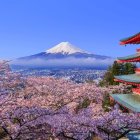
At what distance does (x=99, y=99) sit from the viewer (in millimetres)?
39531

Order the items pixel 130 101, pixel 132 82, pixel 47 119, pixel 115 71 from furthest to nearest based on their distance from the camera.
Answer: pixel 115 71 < pixel 132 82 < pixel 130 101 < pixel 47 119

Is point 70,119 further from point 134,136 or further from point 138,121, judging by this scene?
point 134,136

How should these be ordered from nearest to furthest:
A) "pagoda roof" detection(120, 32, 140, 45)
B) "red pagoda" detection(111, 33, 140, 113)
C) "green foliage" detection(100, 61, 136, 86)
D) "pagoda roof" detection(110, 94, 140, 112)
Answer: "pagoda roof" detection(110, 94, 140, 112), "red pagoda" detection(111, 33, 140, 113), "pagoda roof" detection(120, 32, 140, 45), "green foliage" detection(100, 61, 136, 86)

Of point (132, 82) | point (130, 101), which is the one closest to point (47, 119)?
point (130, 101)

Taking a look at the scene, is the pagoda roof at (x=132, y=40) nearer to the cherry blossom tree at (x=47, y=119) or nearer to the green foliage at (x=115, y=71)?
the cherry blossom tree at (x=47, y=119)

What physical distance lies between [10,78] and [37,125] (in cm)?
542

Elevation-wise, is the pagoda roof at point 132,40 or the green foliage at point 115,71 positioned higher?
the pagoda roof at point 132,40

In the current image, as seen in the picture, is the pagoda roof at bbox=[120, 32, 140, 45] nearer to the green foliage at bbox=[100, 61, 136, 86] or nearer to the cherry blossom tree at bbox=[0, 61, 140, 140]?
the cherry blossom tree at bbox=[0, 61, 140, 140]

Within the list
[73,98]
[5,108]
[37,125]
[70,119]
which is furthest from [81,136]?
[73,98]

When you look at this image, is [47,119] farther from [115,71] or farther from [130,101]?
[115,71]

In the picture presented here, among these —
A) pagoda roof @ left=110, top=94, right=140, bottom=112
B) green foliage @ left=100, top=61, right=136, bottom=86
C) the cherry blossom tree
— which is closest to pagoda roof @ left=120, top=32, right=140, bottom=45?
pagoda roof @ left=110, top=94, right=140, bottom=112

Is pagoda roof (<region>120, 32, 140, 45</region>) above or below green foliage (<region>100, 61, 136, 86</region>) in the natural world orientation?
above

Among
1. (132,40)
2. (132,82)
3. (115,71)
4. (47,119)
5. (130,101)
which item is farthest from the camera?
(115,71)

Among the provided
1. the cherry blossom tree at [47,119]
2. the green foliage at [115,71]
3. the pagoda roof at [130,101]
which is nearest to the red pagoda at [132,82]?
the pagoda roof at [130,101]
